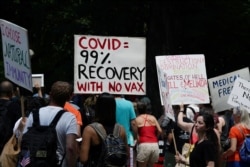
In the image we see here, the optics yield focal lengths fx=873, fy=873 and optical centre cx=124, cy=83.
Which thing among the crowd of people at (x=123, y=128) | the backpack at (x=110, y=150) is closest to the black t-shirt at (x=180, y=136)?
the crowd of people at (x=123, y=128)

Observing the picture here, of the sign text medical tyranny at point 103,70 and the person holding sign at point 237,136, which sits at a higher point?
the sign text medical tyranny at point 103,70

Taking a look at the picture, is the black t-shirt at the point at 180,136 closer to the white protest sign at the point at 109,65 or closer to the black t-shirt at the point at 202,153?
the white protest sign at the point at 109,65

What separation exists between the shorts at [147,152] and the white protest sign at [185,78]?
124 cm

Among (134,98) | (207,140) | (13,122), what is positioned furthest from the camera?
(134,98)

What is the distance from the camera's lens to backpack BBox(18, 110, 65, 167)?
8.02 metres

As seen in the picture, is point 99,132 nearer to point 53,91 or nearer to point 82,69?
point 53,91

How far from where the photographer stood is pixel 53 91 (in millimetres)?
8297

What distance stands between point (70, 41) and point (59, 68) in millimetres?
1085

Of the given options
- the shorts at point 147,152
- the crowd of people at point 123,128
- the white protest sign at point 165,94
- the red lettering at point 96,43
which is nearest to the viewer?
the crowd of people at point 123,128

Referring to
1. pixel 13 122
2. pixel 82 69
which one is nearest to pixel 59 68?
pixel 82 69

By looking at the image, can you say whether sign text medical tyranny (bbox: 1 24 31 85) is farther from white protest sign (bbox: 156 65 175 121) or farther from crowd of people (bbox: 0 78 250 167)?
white protest sign (bbox: 156 65 175 121)

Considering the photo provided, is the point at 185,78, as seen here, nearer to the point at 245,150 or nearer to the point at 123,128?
the point at 245,150

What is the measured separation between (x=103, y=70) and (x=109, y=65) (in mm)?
123

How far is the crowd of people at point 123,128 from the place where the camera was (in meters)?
8.24
